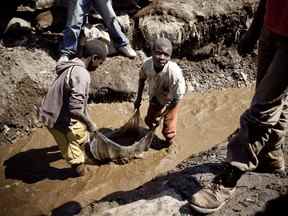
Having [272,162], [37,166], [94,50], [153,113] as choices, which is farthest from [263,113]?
[37,166]

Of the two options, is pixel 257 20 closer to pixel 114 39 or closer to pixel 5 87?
pixel 114 39

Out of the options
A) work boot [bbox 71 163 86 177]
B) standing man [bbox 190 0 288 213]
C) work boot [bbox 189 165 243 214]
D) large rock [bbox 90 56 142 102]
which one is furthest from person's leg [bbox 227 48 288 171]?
large rock [bbox 90 56 142 102]

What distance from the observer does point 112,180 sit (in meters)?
4.68

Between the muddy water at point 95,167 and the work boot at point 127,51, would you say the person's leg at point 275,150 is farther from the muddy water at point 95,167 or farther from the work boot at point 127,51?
the work boot at point 127,51

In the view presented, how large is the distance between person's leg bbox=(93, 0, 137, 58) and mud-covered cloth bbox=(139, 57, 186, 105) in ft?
4.93

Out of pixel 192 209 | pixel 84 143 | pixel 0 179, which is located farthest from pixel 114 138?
pixel 192 209

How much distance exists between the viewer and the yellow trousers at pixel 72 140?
436 centimetres

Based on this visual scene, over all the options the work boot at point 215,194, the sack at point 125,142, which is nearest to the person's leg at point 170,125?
the sack at point 125,142

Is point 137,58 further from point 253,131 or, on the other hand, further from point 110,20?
point 253,131

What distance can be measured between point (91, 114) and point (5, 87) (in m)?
1.24

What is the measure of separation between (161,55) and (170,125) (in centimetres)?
109

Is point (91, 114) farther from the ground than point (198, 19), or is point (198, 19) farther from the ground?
point (198, 19)

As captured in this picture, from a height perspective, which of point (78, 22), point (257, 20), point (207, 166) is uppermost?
point (257, 20)

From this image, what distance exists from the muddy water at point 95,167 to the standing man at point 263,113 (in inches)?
69.2
